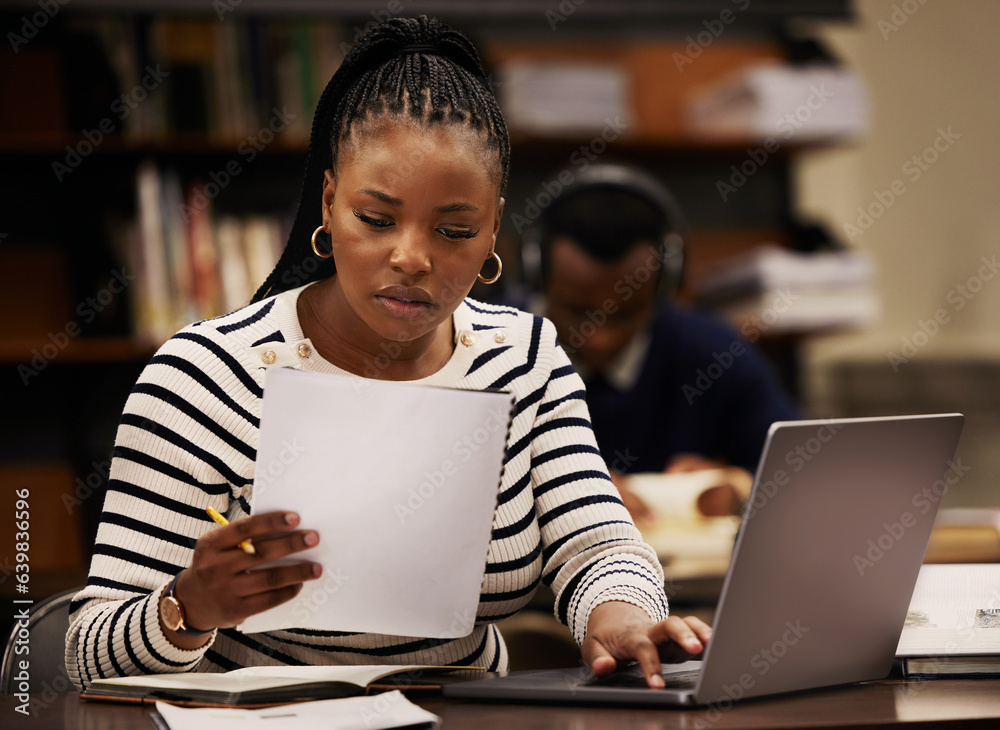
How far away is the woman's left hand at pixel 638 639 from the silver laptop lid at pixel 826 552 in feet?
0.15

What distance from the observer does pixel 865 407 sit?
3.37 m

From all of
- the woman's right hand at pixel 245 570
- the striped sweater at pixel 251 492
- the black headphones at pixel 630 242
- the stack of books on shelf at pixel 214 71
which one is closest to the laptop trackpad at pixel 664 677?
the striped sweater at pixel 251 492

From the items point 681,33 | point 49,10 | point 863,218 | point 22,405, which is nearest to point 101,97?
point 49,10

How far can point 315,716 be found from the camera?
2.71 feet

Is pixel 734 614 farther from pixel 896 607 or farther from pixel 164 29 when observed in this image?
pixel 164 29

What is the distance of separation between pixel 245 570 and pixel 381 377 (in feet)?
1.28

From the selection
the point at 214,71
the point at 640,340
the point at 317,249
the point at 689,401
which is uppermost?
the point at 214,71

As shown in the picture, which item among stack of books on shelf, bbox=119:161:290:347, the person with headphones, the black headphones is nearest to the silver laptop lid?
the person with headphones

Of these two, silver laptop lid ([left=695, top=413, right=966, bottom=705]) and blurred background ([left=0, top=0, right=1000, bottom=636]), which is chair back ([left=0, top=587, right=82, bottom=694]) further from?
blurred background ([left=0, top=0, right=1000, bottom=636])

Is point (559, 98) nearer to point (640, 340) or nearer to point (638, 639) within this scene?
point (640, 340)

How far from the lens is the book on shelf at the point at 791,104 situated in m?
2.97

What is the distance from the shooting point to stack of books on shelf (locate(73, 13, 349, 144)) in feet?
8.82

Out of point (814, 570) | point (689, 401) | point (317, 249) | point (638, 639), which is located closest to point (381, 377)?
point (317, 249)

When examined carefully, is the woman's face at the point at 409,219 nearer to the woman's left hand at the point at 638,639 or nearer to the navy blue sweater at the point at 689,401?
the woman's left hand at the point at 638,639
